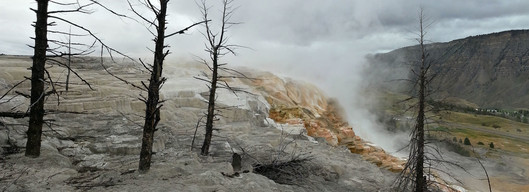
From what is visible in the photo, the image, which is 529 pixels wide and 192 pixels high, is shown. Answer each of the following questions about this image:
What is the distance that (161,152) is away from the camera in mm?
13180

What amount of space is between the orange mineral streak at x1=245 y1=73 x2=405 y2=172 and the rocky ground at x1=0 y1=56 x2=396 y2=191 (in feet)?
6.45

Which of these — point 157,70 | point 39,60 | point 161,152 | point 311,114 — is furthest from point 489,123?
point 39,60

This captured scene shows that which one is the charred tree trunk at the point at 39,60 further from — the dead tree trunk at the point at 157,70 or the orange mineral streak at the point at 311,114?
the orange mineral streak at the point at 311,114

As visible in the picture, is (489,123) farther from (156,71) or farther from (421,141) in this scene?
(156,71)

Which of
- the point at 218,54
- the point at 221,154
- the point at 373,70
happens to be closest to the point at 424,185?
the point at 221,154

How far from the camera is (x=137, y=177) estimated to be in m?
8.49

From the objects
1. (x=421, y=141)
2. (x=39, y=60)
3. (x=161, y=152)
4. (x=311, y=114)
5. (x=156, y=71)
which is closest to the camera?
(x=156, y=71)

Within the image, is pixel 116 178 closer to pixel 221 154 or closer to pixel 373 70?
pixel 221 154

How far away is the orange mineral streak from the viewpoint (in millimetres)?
25039

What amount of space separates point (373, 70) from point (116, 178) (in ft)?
368

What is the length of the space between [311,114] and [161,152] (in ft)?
74.9

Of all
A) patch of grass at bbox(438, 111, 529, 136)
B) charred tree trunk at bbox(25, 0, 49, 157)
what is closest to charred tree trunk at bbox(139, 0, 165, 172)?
charred tree trunk at bbox(25, 0, 49, 157)

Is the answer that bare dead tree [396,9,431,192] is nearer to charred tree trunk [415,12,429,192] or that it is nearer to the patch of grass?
charred tree trunk [415,12,429,192]

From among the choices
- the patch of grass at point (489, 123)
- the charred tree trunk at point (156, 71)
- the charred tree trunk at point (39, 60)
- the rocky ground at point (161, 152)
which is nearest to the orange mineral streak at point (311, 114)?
the rocky ground at point (161, 152)
